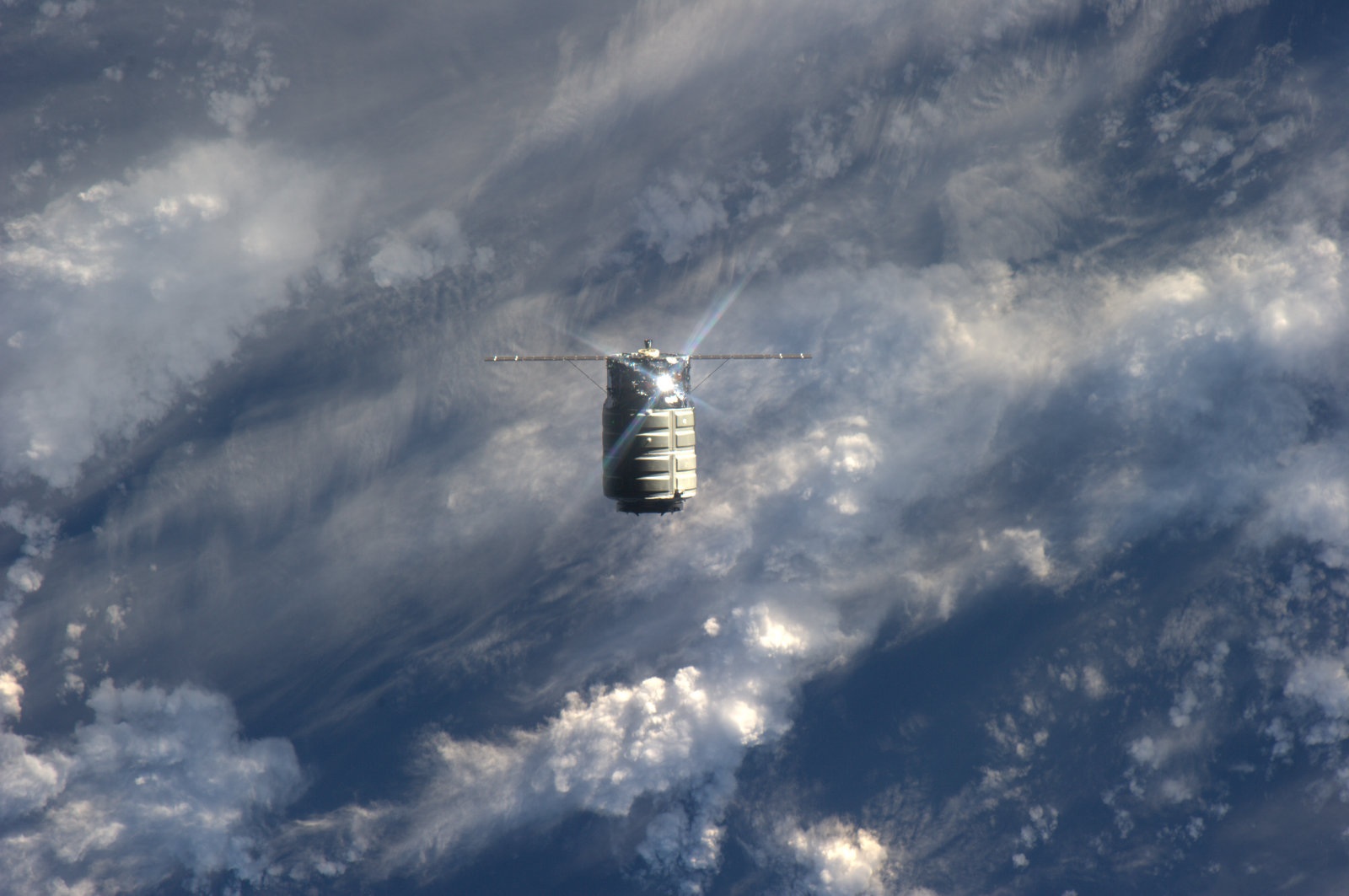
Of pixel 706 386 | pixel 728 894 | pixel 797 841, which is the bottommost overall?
pixel 728 894

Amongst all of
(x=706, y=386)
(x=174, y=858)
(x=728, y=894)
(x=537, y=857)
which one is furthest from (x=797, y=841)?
(x=174, y=858)

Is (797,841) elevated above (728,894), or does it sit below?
above

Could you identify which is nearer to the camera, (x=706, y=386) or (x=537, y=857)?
(x=706, y=386)

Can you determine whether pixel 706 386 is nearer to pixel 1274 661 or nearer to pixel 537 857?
pixel 537 857
